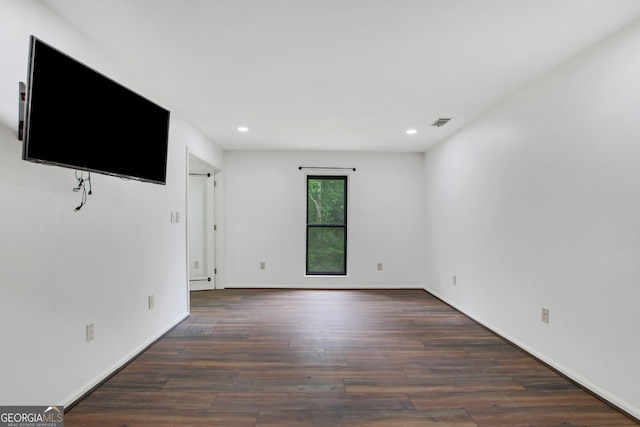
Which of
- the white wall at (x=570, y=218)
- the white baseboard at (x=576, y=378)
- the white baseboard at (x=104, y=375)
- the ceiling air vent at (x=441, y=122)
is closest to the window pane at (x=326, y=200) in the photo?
the ceiling air vent at (x=441, y=122)

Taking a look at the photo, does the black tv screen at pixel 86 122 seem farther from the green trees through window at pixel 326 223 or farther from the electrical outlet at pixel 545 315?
the electrical outlet at pixel 545 315

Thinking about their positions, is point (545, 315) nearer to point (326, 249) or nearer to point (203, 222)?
point (326, 249)

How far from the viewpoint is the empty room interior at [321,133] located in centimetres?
151

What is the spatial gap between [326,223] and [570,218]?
3.35 metres

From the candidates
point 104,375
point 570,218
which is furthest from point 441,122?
point 104,375

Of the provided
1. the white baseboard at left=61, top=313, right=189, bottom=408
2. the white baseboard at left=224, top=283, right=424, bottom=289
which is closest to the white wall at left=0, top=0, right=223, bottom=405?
the white baseboard at left=61, top=313, right=189, bottom=408

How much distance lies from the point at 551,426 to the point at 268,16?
9.45 feet

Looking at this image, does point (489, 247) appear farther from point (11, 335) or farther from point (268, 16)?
point (11, 335)

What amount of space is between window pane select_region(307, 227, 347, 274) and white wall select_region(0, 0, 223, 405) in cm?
Answer: 270

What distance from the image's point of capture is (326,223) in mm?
4930

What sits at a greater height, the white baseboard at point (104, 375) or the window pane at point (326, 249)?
the window pane at point (326, 249)

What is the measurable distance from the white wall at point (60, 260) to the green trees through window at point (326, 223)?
8.85 feet

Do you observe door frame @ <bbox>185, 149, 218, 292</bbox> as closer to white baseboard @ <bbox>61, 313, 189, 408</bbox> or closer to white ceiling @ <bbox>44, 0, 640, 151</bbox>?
white ceiling @ <bbox>44, 0, 640, 151</bbox>

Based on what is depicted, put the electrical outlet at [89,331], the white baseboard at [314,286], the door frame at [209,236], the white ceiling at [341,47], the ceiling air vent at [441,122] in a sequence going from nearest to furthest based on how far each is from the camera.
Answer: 1. the white ceiling at [341,47]
2. the electrical outlet at [89,331]
3. the ceiling air vent at [441,122]
4. the door frame at [209,236]
5. the white baseboard at [314,286]
